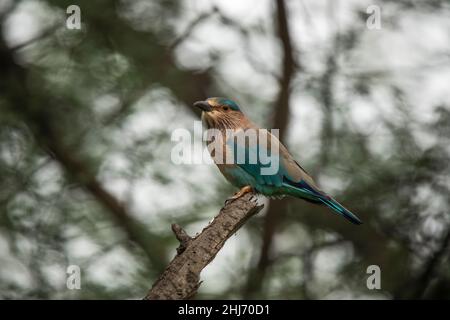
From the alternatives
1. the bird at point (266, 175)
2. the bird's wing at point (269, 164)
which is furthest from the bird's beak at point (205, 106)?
the bird's wing at point (269, 164)

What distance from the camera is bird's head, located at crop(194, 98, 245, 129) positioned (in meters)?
6.66

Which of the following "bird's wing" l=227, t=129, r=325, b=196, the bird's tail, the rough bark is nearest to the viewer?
the rough bark

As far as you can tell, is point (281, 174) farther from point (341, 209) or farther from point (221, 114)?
point (221, 114)

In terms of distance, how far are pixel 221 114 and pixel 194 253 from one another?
7.59 ft

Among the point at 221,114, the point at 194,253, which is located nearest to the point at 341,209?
the point at 221,114

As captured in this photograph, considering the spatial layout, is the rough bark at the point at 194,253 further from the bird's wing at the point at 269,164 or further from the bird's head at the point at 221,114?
the bird's head at the point at 221,114

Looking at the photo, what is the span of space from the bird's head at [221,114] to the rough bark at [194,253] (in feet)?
4.88

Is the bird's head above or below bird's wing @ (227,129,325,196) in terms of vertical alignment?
above

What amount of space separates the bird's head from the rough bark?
1.49 metres

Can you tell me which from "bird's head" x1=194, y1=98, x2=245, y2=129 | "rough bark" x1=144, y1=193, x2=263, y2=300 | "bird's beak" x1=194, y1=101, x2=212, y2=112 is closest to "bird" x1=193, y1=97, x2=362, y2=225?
"bird's head" x1=194, y1=98, x2=245, y2=129

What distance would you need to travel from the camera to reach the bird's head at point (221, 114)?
6656 mm

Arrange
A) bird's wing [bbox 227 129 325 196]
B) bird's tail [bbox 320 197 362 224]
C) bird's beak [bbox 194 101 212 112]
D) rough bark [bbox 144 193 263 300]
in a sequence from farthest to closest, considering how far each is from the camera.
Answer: bird's beak [bbox 194 101 212 112], bird's wing [bbox 227 129 325 196], bird's tail [bbox 320 197 362 224], rough bark [bbox 144 193 263 300]

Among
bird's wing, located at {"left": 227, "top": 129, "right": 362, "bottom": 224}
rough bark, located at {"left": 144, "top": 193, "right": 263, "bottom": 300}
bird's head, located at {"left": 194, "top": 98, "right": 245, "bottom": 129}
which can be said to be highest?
bird's head, located at {"left": 194, "top": 98, "right": 245, "bottom": 129}

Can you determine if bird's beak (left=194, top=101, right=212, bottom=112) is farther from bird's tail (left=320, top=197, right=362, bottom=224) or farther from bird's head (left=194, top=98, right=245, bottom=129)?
bird's tail (left=320, top=197, right=362, bottom=224)
